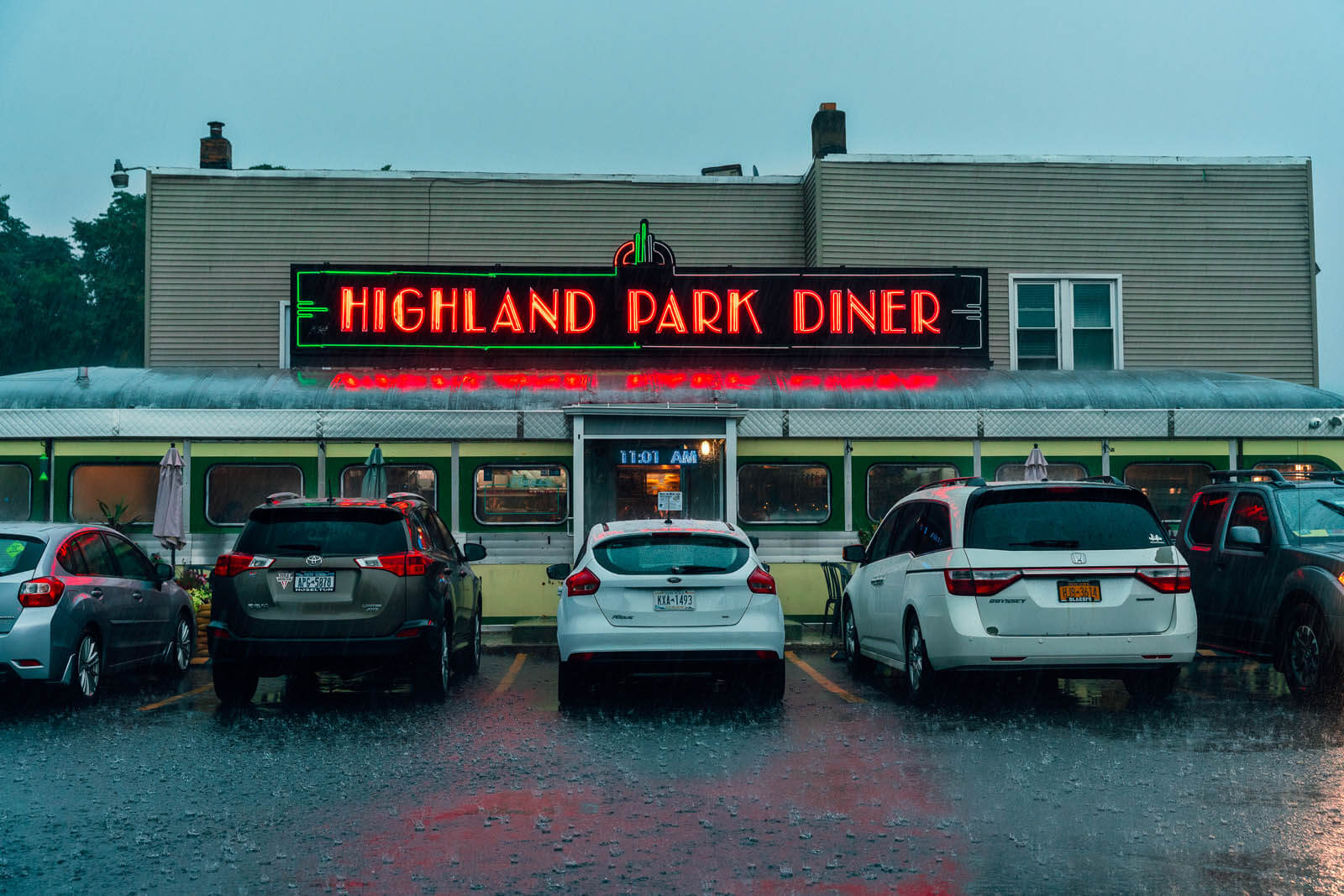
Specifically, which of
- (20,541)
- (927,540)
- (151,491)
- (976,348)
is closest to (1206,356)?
(976,348)

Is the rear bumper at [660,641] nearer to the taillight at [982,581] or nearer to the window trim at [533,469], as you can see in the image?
the taillight at [982,581]

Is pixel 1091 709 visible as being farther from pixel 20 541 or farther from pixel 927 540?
pixel 20 541

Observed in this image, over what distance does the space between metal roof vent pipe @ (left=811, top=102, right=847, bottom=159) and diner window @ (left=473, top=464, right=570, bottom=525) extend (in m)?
10.1

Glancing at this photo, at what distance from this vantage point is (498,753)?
28.0ft

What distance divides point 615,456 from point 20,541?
9375 mm

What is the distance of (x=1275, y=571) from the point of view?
11062 millimetres

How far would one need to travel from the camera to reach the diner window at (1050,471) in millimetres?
18859

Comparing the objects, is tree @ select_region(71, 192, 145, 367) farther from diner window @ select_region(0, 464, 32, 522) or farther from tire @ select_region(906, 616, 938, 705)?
tire @ select_region(906, 616, 938, 705)

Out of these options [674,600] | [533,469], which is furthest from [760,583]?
[533,469]

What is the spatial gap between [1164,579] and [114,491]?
14068mm

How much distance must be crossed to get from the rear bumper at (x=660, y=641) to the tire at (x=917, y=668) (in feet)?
4.03

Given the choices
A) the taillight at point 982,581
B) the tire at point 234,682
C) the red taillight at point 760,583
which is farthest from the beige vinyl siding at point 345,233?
the taillight at point 982,581

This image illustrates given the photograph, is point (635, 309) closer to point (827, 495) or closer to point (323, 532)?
point (827, 495)

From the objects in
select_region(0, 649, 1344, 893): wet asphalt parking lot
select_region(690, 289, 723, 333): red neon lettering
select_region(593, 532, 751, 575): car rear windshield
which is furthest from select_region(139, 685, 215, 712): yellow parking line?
select_region(690, 289, 723, 333): red neon lettering
